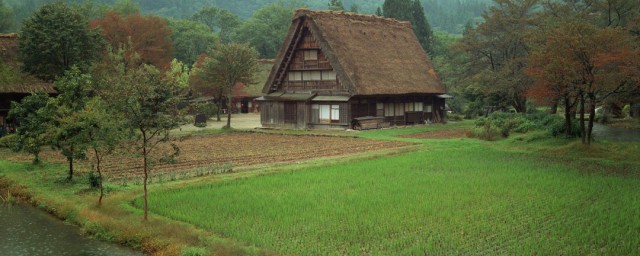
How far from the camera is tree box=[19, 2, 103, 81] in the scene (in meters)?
30.4

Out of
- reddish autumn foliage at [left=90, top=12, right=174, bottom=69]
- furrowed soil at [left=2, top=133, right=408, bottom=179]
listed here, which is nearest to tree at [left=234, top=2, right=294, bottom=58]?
reddish autumn foliage at [left=90, top=12, right=174, bottom=69]

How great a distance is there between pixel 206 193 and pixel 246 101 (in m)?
50.7

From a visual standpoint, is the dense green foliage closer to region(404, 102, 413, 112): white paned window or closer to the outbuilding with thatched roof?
the outbuilding with thatched roof

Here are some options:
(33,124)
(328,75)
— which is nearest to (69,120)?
(33,124)

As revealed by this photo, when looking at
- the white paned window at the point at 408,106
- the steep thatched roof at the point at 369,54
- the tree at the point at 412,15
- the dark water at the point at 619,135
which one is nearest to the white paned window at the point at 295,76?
the steep thatched roof at the point at 369,54

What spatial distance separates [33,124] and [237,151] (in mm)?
9688

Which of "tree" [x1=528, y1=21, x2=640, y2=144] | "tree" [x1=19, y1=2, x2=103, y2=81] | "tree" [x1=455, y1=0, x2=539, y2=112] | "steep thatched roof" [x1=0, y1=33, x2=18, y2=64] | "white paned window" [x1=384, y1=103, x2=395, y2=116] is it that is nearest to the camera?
"tree" [x1=528, y1=21, x2=640, y2=144]

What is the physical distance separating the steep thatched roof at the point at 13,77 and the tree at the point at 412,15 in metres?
44.8

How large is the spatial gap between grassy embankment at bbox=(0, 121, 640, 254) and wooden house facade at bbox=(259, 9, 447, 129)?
56.0ft

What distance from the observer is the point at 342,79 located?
3734cm

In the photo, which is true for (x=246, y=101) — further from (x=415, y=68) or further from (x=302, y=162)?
(x=302, y=162)

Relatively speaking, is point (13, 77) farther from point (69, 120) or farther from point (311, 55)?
point (311, 55)

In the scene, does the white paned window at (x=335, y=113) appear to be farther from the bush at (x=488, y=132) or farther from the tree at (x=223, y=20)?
the tree at (x=223, y=20)

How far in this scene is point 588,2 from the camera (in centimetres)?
3638
